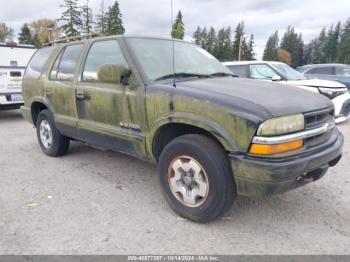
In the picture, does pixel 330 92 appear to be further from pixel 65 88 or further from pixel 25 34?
pixel 25 34

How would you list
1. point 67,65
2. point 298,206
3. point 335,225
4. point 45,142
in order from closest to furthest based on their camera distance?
1. point 335,225
2. point 298,206
3. point 67,65
4. point 45,142

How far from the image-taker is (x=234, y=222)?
3.16 metres

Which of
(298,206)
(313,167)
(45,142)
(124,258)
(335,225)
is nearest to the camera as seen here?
(124,258)

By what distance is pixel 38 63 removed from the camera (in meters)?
5.42

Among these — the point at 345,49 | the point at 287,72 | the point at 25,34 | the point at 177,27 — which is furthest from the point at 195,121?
the point at 345,49

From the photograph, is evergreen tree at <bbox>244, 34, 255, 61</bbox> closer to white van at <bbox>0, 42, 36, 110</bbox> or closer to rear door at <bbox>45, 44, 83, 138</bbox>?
white van at <bbox>0, 42, 36, 110</bbox>

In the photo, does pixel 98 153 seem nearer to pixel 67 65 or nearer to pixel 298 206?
pixel 67 65

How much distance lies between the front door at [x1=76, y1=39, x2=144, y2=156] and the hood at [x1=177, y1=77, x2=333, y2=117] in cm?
66

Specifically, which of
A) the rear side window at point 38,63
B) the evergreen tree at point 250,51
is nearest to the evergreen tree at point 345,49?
the evergreen tree at point 250,51

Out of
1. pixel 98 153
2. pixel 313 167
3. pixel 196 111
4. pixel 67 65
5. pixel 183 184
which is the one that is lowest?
pixel 98 153

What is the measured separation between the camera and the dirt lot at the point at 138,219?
8.98 ft

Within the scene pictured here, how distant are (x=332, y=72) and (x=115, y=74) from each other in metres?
10.3

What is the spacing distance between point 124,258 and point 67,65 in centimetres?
311

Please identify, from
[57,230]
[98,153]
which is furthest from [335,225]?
[98,153]
